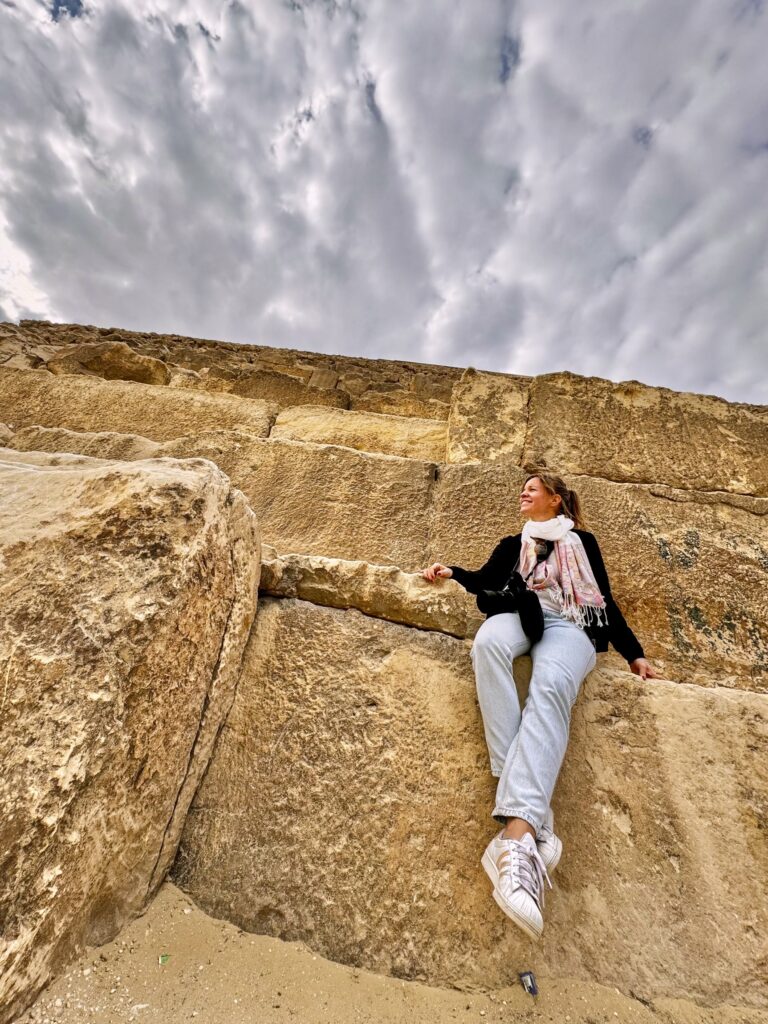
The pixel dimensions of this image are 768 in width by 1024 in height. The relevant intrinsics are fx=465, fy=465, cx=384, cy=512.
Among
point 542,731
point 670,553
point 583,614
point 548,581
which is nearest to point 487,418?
point 670,553

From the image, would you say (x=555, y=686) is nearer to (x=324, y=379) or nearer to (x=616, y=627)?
(x=616, y=627)

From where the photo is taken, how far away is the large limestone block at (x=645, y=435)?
103 inches

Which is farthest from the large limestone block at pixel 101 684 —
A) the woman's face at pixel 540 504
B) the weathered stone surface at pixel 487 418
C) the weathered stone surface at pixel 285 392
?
the weathered stone surface at pixel 285 392

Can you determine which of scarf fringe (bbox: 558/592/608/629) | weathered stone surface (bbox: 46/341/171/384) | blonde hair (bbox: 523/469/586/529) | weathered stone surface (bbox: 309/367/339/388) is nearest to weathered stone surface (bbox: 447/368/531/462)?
blonde hair (bbox: 523/469/586/529)

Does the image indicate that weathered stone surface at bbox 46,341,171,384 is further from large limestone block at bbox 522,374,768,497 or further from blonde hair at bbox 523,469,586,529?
blonde hair at bbox 523,469,586,529

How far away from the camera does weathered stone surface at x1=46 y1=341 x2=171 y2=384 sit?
387 cm

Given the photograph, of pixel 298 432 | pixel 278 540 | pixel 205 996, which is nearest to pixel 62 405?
pixel 298 432

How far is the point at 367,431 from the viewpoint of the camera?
336 cm

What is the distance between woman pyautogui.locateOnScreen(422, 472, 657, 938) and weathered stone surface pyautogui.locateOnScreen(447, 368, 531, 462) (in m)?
0.75

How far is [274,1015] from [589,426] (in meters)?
2.81

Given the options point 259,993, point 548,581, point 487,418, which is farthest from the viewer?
point 487,418

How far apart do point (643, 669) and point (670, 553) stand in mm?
946

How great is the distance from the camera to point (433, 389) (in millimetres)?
4816

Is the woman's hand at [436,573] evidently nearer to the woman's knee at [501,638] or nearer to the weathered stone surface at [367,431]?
the woman's knee at [501,638]
